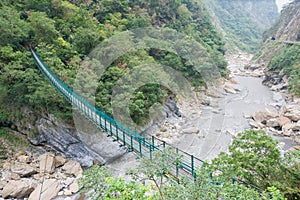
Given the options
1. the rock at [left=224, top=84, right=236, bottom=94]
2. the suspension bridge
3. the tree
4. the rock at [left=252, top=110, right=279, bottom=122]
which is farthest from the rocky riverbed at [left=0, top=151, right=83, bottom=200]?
the rock at [left=224, top=84, right=236, bottom=94]

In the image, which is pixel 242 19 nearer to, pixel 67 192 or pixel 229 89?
pixel 229 89

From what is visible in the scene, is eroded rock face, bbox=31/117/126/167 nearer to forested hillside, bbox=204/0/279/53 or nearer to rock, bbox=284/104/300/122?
rock, bbox=284/104/300/122

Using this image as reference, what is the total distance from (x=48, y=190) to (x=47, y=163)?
135cm

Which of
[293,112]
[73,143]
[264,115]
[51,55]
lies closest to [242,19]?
[293,112]

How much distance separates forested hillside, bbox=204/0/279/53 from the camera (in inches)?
1978

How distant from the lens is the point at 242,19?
2453 inches

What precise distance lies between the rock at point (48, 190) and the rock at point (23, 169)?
0.80 m

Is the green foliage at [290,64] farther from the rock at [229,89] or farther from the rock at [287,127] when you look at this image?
the rock at [287,127]

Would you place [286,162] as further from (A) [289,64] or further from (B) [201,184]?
(A) [289,64]

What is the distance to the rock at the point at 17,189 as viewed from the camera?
22.5 ft

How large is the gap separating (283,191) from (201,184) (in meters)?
1.97

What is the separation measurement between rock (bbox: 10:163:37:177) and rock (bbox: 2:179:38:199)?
532mm

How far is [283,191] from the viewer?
12.5 feet

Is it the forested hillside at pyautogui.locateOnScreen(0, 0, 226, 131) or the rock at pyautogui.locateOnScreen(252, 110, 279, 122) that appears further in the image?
the rock at pyautogui.locateOnScreen(252, 110, 279, 122)
